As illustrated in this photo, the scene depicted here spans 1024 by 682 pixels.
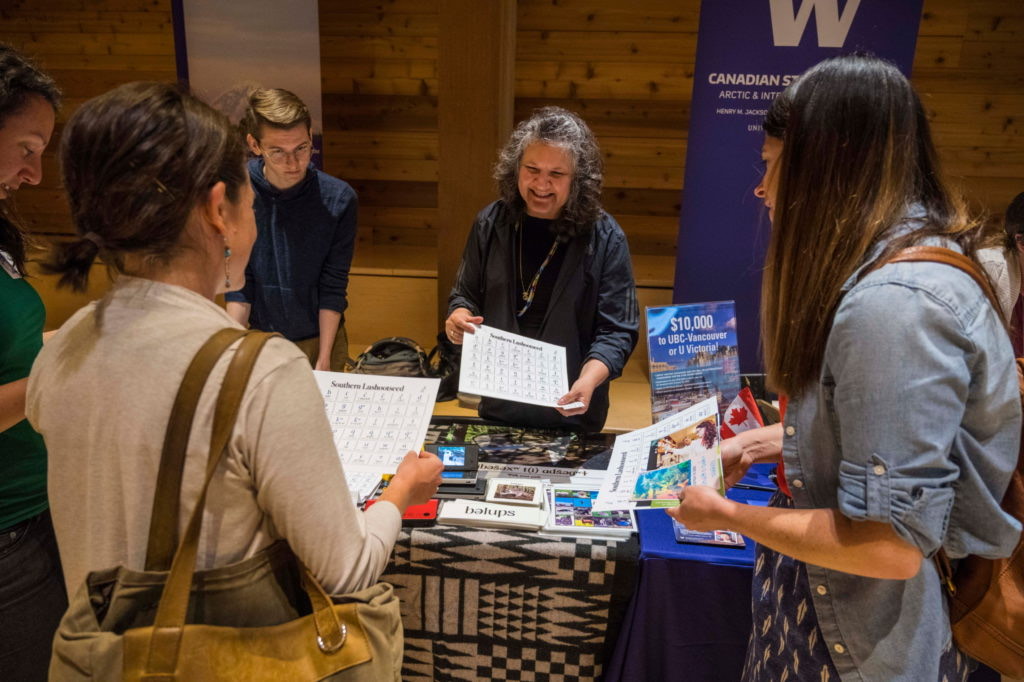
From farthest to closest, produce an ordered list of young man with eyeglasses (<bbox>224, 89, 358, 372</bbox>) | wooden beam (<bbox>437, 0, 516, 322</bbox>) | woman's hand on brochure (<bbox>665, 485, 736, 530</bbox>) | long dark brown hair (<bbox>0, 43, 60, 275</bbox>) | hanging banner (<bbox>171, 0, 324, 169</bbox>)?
hanging banner (<bbox>171, 0, 324, 169</bbox>)
wooden beam (<bbox>437, 0, 516, 322</bbox>)
young man with eyeglasses (<bbox>224, 89, 358, 372</bbox>)
long dark brown hair (<bbox>0, 43, 60, 275</bbox>)
woman's hand on brochure (<bbox>665, 485, 736, 530</bbox>)

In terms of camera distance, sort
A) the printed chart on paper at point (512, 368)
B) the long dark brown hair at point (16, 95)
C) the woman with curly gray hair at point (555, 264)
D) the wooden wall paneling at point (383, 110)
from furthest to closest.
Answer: the wooden wall paneling at point (383, 110) → the woman with curly gray hair at point (555, 264) → the printed chart on paper at point (512, 368) → the long dark brown hair at point (16, 95)

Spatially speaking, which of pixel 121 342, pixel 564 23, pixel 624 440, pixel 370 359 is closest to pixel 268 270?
pixel 370 359

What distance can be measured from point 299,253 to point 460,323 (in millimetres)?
833

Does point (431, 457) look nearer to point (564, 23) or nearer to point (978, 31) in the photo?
point (564, 23)

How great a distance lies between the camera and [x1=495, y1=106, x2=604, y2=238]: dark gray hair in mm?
2334

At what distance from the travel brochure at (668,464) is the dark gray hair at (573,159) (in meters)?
0.93

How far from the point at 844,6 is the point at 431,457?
3.46 meters

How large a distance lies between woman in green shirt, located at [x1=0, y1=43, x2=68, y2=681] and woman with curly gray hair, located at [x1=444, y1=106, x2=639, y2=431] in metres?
1.14

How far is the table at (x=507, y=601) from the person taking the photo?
1.68 metres

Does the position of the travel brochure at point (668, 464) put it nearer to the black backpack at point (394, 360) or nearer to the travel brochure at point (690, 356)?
the travel brochure at point (690, 356)

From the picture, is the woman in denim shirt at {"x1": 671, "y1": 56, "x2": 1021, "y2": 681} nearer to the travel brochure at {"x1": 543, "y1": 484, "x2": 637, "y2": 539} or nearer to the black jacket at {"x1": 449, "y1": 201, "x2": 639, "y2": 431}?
the travel brochure at {"x1": 543, "y1": 484, "x2": 637, "y2": 539}

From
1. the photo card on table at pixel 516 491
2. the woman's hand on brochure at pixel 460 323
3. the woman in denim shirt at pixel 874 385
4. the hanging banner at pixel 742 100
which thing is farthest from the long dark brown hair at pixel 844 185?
the hanging banner at pixel 742 100

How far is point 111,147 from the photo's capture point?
0.85 meters

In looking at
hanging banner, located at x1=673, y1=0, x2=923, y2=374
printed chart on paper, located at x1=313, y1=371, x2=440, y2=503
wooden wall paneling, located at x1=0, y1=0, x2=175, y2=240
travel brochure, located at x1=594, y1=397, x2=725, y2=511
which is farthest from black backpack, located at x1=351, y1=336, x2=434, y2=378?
wooden wall paneling, located at x1=0, y1=0, x2=175, y2=240
